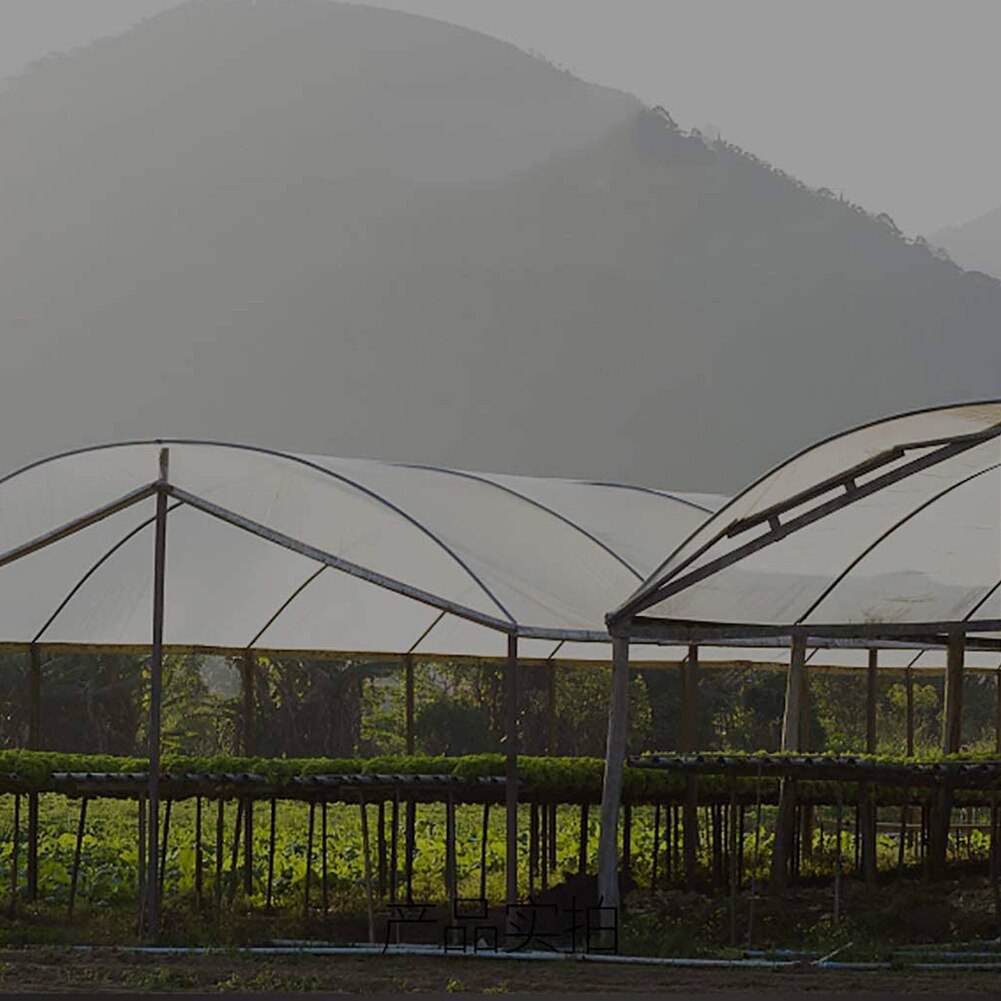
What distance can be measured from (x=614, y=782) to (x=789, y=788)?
2.94 m

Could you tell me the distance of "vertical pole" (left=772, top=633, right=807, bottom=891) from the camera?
1498 centimetres

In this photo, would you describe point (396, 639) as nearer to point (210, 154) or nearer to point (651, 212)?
point (651, 212)

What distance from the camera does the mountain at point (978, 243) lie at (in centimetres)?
13350

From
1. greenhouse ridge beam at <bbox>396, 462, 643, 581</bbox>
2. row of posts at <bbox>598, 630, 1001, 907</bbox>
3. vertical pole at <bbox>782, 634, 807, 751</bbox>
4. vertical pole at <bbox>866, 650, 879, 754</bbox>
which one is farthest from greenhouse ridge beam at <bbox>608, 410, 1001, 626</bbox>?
vertical pole at <bbox>866, 650, 879, 754</bbox>

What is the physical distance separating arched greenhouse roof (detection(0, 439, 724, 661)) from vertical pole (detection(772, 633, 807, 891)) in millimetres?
1699

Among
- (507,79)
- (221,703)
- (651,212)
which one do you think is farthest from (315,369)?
(221,703)

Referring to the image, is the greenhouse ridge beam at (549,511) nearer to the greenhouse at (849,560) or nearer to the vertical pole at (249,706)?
the greenhouse at (849,560)

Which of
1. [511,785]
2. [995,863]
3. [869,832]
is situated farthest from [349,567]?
[995,863]

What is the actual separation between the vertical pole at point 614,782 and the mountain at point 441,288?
7174 centimetres

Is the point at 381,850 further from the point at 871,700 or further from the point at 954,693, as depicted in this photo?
the point at 871,700

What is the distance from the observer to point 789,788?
49.3 ft

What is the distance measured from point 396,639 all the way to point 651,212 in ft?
287

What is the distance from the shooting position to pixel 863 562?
14234 mm

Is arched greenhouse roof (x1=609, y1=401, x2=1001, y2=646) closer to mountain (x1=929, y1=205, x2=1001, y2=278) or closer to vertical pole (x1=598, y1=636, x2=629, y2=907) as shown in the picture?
vertical pole (x1=598, y1=636, x2=629, y2=907)
